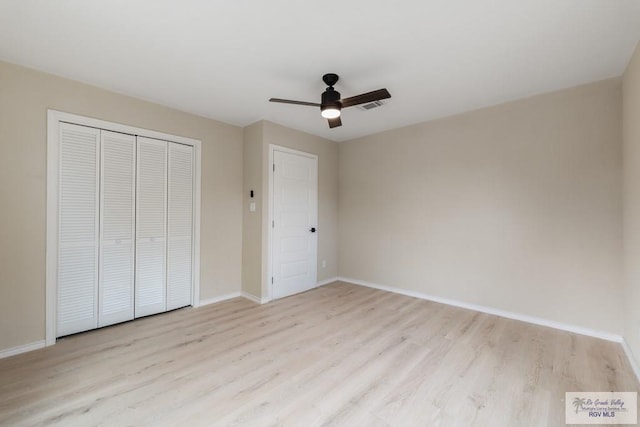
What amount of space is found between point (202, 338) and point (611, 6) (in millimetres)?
4058

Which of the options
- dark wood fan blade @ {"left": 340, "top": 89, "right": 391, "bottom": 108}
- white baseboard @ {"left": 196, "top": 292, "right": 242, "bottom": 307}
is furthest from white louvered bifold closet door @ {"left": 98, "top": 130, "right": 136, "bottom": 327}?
dark wood fan blade @ {"left": 340, "top": 89, "right": 391, "bottom": 108}

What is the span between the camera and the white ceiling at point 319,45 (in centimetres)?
178

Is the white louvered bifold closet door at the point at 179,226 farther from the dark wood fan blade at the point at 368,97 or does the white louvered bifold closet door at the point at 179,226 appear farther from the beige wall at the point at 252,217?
the dark wood fan blade at the point at 368,97

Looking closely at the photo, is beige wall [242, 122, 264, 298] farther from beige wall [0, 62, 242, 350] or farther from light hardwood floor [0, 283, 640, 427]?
beige wall [0, 62, 242, 350]

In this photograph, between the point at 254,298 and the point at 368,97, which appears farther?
the point at 254,298

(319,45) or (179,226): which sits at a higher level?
(319,45)

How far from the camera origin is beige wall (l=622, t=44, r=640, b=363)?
6.96ft

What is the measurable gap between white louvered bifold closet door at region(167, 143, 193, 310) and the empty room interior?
0.08ft

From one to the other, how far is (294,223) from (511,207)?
9.26 ft

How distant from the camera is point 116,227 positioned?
2965mm

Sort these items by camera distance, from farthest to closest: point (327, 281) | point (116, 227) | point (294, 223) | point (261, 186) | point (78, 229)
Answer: point (327, 281), point (294, 223), point (261, 186), point (116, 227), point (78, 229)

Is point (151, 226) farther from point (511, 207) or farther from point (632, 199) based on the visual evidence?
point (632, 199)

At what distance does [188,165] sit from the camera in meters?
3.53

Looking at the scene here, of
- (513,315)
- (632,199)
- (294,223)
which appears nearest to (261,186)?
(294,223)
